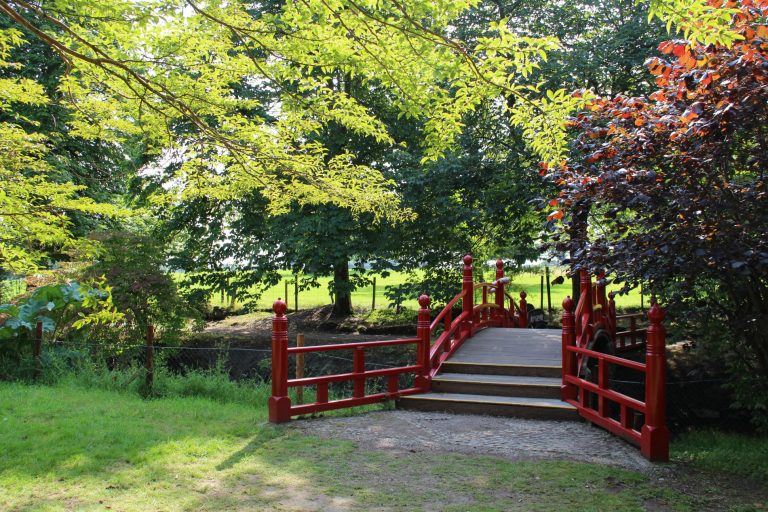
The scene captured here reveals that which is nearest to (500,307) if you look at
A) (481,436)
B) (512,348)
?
(512,348)

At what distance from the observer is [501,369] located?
9.84 meters

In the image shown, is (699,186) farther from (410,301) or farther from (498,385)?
(410,301)

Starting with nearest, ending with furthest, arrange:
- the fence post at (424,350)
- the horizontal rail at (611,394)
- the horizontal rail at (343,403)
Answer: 1. the horizontal rail at (611,394)
2. the horizontal rail at (343,403)
3. the fence post at (424,350)

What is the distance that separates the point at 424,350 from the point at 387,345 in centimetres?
58

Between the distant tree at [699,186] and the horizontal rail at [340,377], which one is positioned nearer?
the distant tree at [699,186]

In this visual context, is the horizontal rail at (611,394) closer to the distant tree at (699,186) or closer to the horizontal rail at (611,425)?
the horizontal rail at (611,425)

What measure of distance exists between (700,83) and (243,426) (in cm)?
597

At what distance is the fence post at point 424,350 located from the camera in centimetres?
948

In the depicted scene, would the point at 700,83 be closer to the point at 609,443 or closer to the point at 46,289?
the point at 609,443

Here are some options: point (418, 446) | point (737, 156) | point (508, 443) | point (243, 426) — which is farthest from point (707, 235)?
point (243, 426)

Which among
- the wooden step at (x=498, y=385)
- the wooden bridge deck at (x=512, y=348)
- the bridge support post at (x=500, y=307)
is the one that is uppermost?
the bridge support post at (x=500, y=307)

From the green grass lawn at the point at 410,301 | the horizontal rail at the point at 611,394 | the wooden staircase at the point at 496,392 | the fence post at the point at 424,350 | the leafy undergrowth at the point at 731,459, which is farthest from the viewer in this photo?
the green grass lawn at the point at 410,301

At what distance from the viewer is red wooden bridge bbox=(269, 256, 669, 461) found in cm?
666

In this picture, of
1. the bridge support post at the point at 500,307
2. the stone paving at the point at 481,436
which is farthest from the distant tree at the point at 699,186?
the bridge support post at the point at 500,307
